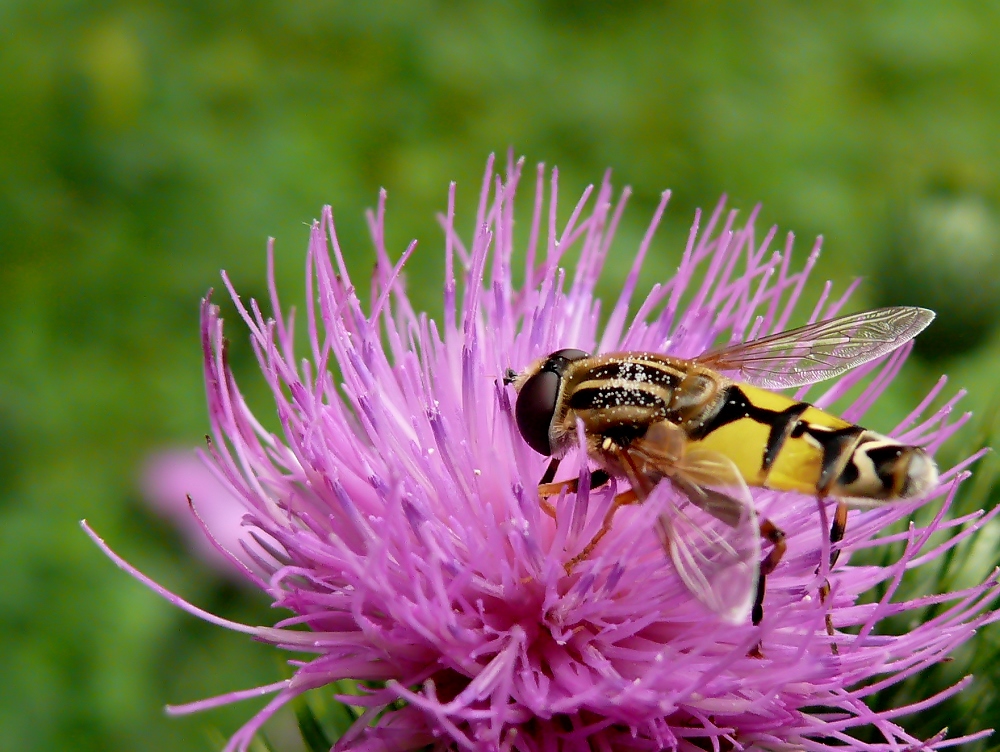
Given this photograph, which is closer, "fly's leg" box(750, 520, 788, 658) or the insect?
the insect

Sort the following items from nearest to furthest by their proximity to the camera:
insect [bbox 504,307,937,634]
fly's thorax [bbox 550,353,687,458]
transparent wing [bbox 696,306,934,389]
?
insect [bbox 504,307,937,634] < fly's thorax [bbox 550,353,687,458] < transparent wing [bbox 696,306,934,389]

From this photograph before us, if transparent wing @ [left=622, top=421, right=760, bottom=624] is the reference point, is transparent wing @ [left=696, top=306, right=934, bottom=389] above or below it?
above

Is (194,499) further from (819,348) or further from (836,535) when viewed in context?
(836,535)

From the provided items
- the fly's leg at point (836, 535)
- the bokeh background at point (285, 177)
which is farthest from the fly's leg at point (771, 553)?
the bokeh background at point (285, 177)

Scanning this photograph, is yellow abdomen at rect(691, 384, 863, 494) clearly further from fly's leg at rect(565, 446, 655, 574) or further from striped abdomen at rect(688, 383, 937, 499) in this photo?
fly's leg at rect(565, 446, 655, 574)

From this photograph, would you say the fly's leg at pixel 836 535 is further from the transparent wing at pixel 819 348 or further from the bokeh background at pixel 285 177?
the bokeh background at pixel 285 177


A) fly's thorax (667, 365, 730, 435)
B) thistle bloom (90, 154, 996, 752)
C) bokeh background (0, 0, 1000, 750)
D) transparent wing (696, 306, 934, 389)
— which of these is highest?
bokeh background (0, 0, 1000, 750)

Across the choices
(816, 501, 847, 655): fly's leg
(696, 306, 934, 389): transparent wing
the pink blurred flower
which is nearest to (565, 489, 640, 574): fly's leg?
(816, 501, 847, 655): fly's leg

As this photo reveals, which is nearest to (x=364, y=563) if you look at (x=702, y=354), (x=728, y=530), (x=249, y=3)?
(x=728, y=530)
